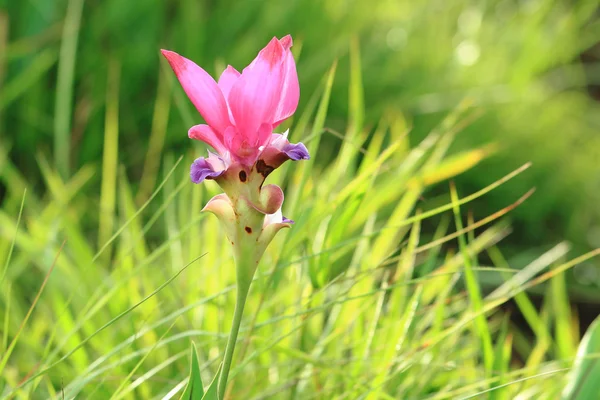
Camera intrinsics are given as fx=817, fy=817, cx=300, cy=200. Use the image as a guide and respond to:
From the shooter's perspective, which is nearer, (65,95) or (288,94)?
(288,94)

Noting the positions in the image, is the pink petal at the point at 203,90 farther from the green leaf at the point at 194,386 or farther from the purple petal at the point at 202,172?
the green leaf at the point at 194,386

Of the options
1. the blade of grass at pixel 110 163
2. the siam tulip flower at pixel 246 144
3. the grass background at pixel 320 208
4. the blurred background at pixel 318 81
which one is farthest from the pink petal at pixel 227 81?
the blurred background at pixel 318 81

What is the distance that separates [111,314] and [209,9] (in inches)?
41.9

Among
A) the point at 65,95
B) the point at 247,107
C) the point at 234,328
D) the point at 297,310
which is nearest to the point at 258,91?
the point at 247,107

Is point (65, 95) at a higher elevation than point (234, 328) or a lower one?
higher

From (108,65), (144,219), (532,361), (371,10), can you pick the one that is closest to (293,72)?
(532,361)

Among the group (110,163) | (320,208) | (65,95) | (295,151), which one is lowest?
(295,151)

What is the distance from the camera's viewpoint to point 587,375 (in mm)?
795

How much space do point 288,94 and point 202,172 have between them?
0.24 ft

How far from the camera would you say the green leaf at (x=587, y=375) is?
0.79 meters

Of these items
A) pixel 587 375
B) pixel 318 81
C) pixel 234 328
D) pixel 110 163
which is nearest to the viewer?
pixel 234 328

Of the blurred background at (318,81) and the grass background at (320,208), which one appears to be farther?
the blurred background at (318,81)

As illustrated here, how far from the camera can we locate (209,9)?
6.13 ft

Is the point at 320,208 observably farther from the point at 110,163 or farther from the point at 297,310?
the point at 110,163
